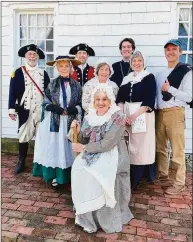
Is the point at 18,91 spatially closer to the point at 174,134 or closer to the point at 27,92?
the point at 27,92

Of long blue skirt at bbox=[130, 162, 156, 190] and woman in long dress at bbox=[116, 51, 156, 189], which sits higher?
woman in long dress at bbox=[116, 51, 156, 189]

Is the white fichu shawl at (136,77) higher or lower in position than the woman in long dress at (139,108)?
higher

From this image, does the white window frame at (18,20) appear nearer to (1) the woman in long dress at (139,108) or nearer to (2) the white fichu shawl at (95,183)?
(1) the woman in long dress at (139,108)

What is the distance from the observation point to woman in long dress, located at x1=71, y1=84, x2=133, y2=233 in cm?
256

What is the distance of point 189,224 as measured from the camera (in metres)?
2.83

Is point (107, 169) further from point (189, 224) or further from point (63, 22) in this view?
point (63, 22)

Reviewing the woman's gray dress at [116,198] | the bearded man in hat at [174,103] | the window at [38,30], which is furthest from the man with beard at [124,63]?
the window at [38,30]

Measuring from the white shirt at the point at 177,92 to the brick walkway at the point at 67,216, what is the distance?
3.58ft

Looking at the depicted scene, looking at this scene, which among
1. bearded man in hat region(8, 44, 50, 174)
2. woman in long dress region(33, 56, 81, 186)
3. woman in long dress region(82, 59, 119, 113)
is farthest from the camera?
bearded man in hat region(8, 44, 50, 174)

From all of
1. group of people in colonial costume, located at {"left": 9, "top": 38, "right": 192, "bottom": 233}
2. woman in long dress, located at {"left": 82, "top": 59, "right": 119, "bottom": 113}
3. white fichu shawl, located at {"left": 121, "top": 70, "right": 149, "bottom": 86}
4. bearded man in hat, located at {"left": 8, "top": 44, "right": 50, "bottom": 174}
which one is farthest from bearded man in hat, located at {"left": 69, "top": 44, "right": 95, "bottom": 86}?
white fichu shawl, located at {"left": 121, "top": 70, "right": 149, "bottom": 86}

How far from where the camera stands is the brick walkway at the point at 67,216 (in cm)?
256

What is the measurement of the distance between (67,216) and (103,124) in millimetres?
1011

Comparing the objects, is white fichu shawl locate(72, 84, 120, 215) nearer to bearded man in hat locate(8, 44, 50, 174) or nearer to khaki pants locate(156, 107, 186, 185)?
khaki pants locate(156, 107, 186, 185)

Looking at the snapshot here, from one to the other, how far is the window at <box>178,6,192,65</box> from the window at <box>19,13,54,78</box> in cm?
208
